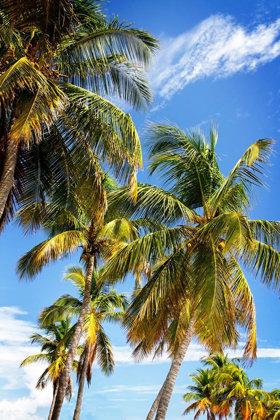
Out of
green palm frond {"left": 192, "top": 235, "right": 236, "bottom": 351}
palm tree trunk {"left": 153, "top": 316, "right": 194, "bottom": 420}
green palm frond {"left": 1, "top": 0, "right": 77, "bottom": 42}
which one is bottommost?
palm tree trunk {"left": 153, "top": 316, "right": 194, "bottom": 420}

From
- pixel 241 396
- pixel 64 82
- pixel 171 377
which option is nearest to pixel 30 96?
pixel 64 82

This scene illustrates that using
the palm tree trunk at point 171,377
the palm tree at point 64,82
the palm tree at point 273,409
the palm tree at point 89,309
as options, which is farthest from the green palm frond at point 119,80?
the palm tree at point 273,409

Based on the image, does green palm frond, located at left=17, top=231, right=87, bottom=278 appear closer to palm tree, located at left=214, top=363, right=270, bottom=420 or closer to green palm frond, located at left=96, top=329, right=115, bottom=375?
green palm frond, located at left=96, top=329, right=115, bottom=375

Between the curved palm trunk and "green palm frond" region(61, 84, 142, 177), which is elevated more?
"green palm frond" region(61, 84, 142, 177)

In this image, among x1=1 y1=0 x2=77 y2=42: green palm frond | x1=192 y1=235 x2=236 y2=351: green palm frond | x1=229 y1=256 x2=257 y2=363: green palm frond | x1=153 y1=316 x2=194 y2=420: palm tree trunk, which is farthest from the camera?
x1=229 y1=256 x2=257 y2=363: green palm frond

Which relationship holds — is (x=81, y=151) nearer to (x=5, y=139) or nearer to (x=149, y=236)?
(x=5, y=139)

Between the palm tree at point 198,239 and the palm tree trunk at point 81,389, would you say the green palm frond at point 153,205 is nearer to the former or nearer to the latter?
the palm tree at point 198,239

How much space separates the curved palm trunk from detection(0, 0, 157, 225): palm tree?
2 cm

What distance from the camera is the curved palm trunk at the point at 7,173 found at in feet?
27.8

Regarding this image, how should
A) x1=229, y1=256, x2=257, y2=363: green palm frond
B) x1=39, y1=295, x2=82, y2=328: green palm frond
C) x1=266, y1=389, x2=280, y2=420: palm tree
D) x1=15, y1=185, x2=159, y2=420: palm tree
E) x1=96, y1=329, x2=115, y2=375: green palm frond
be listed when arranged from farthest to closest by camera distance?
x1=266, y1=389, x2=280, y2=420: palm tree < x1=96, y1=329, x2=115, y2=375: green palm frond < x1=39, y1=295, x2=82, y2=328: green palm frond < x1=15, y1=185, x2=159, y2=420: palm tree < x1=229, y1=256, x2=257, y2=363: green palm frond

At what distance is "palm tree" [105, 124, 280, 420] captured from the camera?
32.9 ft

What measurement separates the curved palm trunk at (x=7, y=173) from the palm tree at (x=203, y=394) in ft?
86.7

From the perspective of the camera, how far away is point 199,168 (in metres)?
13.0

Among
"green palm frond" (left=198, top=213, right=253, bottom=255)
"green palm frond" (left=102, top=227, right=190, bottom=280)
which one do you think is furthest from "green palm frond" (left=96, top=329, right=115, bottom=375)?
"green palm frond" (left=198, top=213, right=253, bottom=255)
